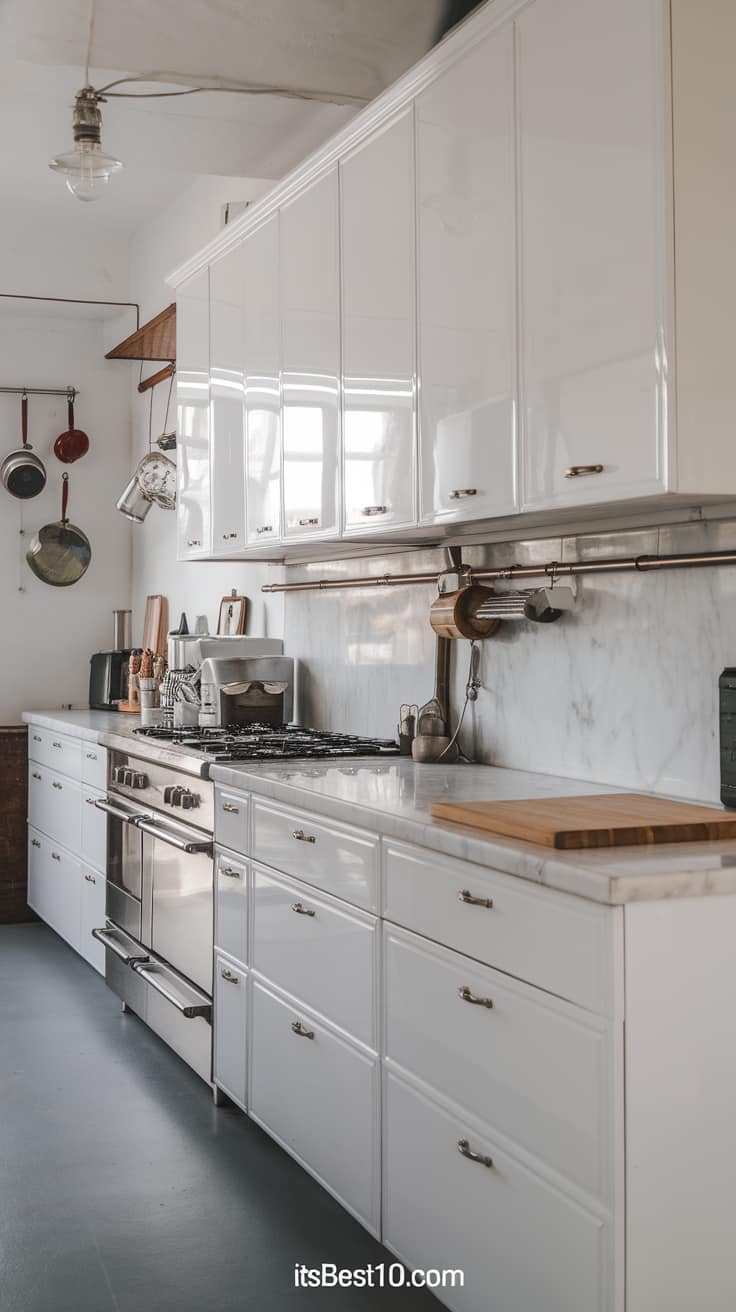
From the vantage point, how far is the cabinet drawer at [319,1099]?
8.05 ft

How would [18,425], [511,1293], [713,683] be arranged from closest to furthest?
1. [511,1293]
2. [713,683]
3. [18,425]

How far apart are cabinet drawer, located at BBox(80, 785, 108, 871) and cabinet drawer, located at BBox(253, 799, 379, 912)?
155 cm

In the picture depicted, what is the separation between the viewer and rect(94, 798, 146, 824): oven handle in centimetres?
396

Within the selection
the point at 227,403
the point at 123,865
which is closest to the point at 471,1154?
the point at 123,865

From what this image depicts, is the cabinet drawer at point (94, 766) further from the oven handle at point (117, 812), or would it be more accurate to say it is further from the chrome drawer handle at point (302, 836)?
the chrome drawer handle at point (302, 836)

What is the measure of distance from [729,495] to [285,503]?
6.11 feet

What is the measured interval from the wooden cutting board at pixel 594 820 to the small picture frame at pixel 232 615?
2782 mm

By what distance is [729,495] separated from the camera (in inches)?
83.4

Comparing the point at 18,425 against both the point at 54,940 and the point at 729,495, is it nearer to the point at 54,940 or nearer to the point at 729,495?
the point at 54,940

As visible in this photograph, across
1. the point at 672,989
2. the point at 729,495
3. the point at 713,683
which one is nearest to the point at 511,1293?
the point at 672,989

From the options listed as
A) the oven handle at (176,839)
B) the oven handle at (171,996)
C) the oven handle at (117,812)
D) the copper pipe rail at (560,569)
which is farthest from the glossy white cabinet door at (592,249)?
the oven handle at (117,812)

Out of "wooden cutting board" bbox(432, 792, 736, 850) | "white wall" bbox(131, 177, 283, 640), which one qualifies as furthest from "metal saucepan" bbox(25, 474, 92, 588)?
"wooden cutting board" bbox(432, 792, 736, 850)

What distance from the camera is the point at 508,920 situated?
→ 6.49ft

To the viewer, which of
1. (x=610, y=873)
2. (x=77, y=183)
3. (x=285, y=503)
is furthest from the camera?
(x=285, y=503)
